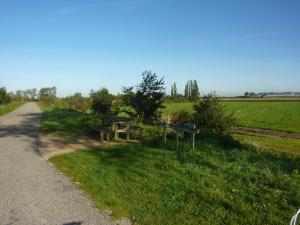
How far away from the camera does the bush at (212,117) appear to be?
16.9 m

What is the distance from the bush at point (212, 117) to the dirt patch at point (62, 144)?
18.1 feet

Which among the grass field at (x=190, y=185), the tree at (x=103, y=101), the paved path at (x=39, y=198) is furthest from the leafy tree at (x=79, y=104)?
the paved path at (x=39, y=198)

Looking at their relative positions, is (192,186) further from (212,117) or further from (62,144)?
(212,117)

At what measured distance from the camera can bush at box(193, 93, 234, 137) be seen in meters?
16.9

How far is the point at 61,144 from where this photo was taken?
1412 cm

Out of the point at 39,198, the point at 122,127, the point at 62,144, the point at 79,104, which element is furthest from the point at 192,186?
the point at 79,104

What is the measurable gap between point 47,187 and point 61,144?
6.68 m

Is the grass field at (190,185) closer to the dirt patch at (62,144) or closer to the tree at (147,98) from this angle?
the dirt patch at (62,144)

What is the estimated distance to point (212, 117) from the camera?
55.5 feet

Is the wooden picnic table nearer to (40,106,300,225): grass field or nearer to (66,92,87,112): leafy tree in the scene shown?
(40,106,300,225): grass field

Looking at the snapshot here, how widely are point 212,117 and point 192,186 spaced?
993cm

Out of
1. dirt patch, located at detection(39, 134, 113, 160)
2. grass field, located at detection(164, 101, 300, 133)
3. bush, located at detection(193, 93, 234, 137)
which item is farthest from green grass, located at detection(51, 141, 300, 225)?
grass field, located at detection(164, 101, 300, 133)

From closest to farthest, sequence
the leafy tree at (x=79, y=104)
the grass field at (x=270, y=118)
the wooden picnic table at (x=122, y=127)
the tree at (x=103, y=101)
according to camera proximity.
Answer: the wooden picnic table at (x=122, y=127) < the tree at (x=103, y=101) < the grass field at (x=270, y=118) < the leafy tree at (x=79, y=104)

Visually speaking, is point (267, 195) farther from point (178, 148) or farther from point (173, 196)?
point (178, 148)
